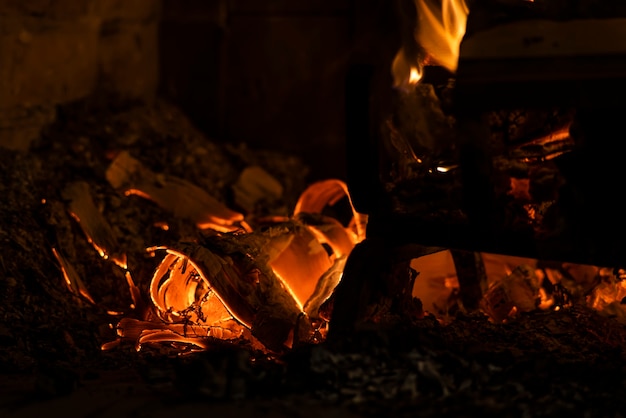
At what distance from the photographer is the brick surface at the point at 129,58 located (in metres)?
2.98

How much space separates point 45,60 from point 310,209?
2.88 ft

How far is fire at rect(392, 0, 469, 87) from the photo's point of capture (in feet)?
7.17

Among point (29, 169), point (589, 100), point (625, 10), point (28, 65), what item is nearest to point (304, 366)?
point (589, 100)

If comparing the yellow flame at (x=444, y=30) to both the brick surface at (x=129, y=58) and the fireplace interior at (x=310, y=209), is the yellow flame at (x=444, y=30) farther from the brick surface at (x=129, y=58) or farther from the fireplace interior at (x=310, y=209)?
the brick surface at (x=129, y=58)

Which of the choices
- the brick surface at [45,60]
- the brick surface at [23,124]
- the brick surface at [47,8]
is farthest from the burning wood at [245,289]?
the brick surface at [47,8]

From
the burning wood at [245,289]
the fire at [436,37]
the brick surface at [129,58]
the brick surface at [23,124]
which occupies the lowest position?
the burning wood at [245,289]

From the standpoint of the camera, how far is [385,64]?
305cm

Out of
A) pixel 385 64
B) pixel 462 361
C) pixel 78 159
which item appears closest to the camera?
pixel 462 361

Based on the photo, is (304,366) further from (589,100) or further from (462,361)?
(589,100)

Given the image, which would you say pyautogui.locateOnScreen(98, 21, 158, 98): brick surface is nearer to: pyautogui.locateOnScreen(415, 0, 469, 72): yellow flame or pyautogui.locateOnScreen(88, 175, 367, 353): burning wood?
pyautogui.locateOnScreen(88, 175, 367, 353): burning wood

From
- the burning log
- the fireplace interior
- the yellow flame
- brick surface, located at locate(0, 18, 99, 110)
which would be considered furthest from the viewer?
brick surface, located at locate(0, 18, 99, 110)

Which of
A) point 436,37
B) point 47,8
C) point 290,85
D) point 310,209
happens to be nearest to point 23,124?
point 47,8

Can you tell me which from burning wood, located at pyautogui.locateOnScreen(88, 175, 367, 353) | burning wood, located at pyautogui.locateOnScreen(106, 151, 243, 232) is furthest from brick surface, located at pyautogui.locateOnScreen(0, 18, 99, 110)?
burning wood, located at pyautogui.locateOnScreen(88, 175, 367, 353)

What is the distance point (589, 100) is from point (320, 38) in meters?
1.70
